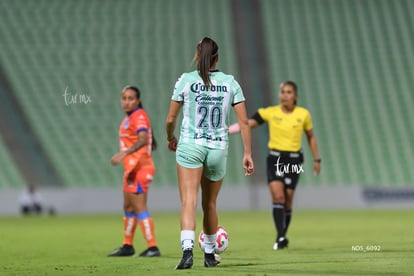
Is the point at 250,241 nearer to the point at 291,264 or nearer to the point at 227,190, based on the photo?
the point at 291,264

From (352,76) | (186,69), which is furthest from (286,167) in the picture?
(352,76)

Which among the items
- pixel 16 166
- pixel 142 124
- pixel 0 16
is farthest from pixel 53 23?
pixel 142 124

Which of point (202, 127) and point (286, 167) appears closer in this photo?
point (202, 127)

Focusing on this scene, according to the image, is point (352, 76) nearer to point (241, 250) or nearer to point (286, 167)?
point (286, 167)

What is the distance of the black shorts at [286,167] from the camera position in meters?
12.1

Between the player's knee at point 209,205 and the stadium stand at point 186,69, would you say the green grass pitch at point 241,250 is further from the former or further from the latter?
the stadium stand at point 186,69

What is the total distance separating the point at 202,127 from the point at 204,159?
0.28 metres

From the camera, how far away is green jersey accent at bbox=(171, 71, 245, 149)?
27.5 ft

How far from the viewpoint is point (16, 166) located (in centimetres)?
2730

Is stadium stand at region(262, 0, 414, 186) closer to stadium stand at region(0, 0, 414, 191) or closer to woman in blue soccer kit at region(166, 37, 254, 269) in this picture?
stadium stand at region(0, 0, 414, 191)

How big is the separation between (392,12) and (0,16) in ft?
45.6

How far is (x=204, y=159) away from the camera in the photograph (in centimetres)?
844

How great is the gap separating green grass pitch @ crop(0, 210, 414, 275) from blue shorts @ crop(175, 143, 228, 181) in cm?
85

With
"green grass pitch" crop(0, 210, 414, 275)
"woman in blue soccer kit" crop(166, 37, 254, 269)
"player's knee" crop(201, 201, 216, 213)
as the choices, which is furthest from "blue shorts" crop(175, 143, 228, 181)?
"green grass pitch" crop(0, 210, 414, 275)
